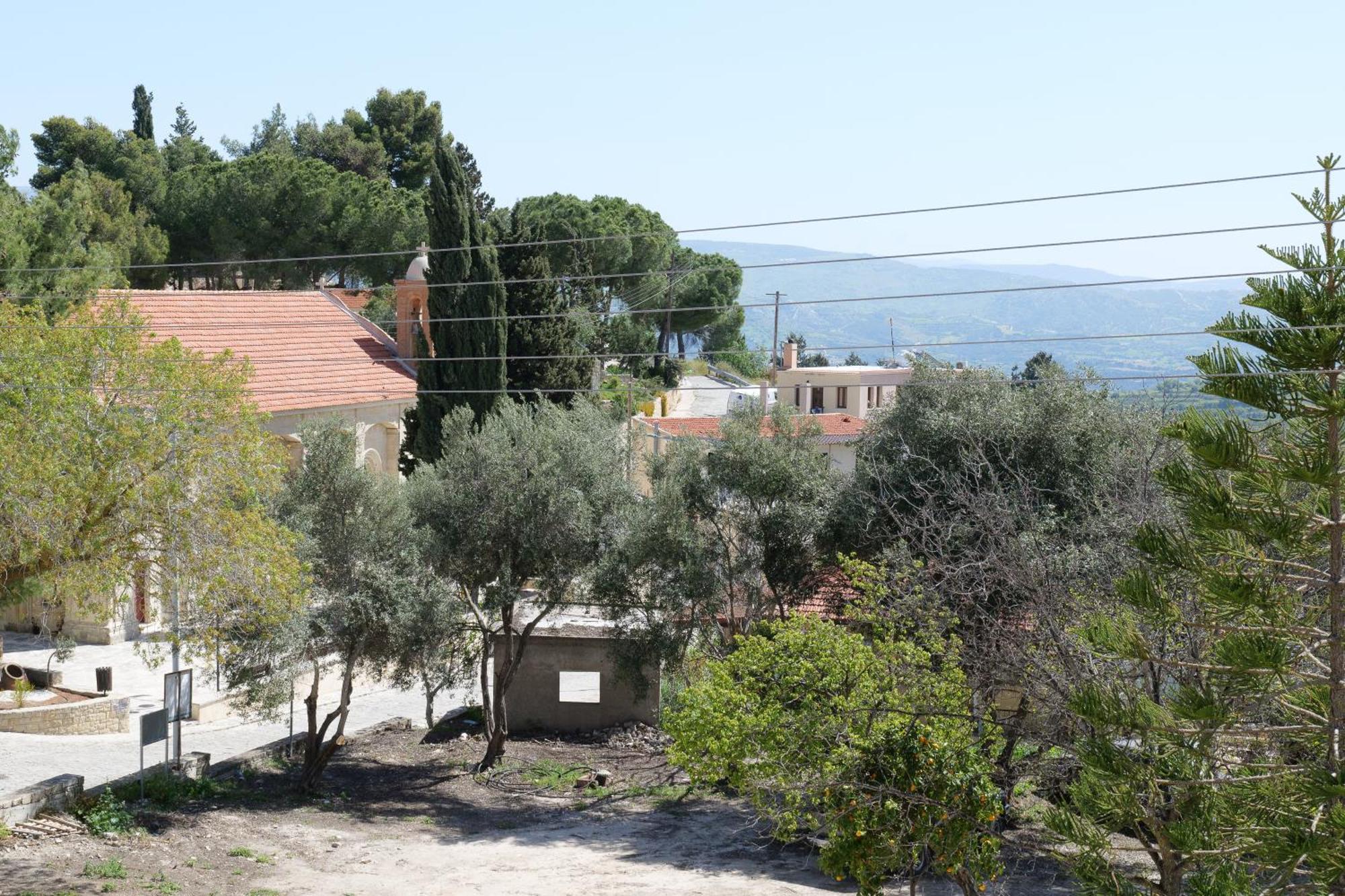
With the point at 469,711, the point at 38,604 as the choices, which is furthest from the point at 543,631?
the point at 38,604

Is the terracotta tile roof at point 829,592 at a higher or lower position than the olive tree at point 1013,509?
lower

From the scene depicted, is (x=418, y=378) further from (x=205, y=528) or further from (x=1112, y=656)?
(x=1112, y=656)

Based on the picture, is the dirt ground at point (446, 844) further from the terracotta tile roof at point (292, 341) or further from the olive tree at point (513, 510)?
the terracotta tile roof at point (292, 341)

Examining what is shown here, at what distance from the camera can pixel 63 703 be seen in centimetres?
2247

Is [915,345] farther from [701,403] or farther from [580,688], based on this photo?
[701,403]

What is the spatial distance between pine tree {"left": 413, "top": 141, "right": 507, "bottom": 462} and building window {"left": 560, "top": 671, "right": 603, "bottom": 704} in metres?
7.72

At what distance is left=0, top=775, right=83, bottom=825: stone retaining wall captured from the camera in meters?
16.0

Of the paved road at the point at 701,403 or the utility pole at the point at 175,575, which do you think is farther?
the paved road at the point at 701,403

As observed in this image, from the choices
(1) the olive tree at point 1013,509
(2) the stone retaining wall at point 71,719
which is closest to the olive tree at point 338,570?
(2) the stone retaining wall at point 71,719

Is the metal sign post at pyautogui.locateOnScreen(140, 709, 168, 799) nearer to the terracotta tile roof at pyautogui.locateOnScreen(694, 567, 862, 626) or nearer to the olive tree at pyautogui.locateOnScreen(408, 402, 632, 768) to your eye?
the olive tree at pyautogui.locateOnScreen(408, 402, 632, 768)

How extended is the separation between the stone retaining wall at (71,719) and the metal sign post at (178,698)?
11.9ft

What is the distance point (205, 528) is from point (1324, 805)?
12467mm

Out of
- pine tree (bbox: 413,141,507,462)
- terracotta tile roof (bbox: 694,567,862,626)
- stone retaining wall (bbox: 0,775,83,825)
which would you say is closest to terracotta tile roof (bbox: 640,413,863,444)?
pine tree (bbox: 413,141,507,462)

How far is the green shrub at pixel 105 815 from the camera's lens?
1641 centimetres
